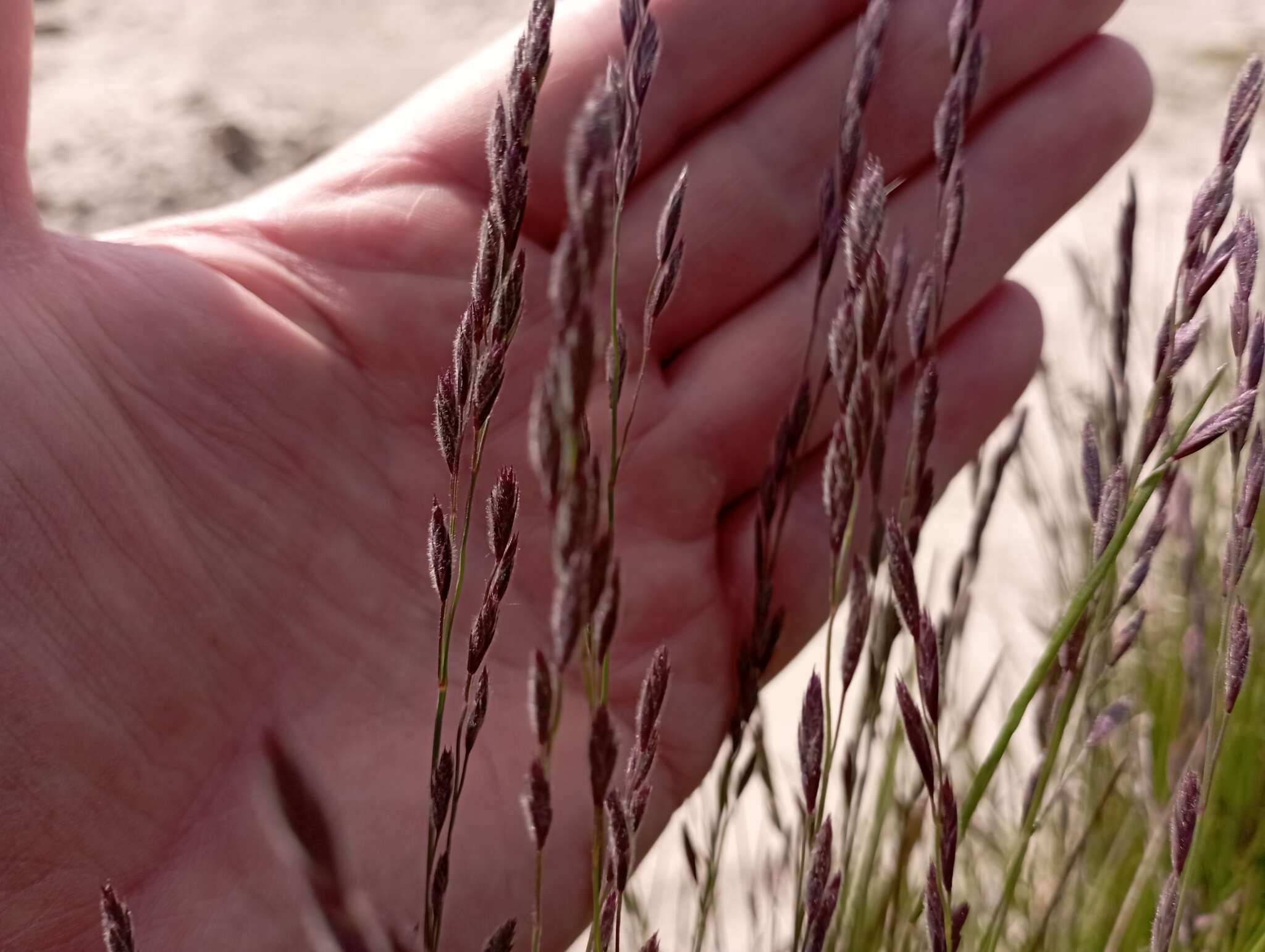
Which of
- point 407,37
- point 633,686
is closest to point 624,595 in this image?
point 633,686

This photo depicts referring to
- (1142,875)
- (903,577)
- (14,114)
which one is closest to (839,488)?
(903,577)

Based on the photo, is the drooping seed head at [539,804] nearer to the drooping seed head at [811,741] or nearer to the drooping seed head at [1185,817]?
the drooping seed head at [811,741]

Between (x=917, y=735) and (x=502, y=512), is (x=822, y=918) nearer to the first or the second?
(x=917, y=735)

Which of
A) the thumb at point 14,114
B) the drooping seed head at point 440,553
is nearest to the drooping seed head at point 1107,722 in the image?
the drooping seed head at point 440,553

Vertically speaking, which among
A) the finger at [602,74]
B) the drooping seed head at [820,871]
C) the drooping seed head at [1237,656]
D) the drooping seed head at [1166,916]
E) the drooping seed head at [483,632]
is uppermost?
the finger at [602,74]

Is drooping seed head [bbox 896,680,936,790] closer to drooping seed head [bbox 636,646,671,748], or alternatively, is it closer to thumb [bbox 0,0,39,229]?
drooping seed head [bbox 636,646,671,748]
